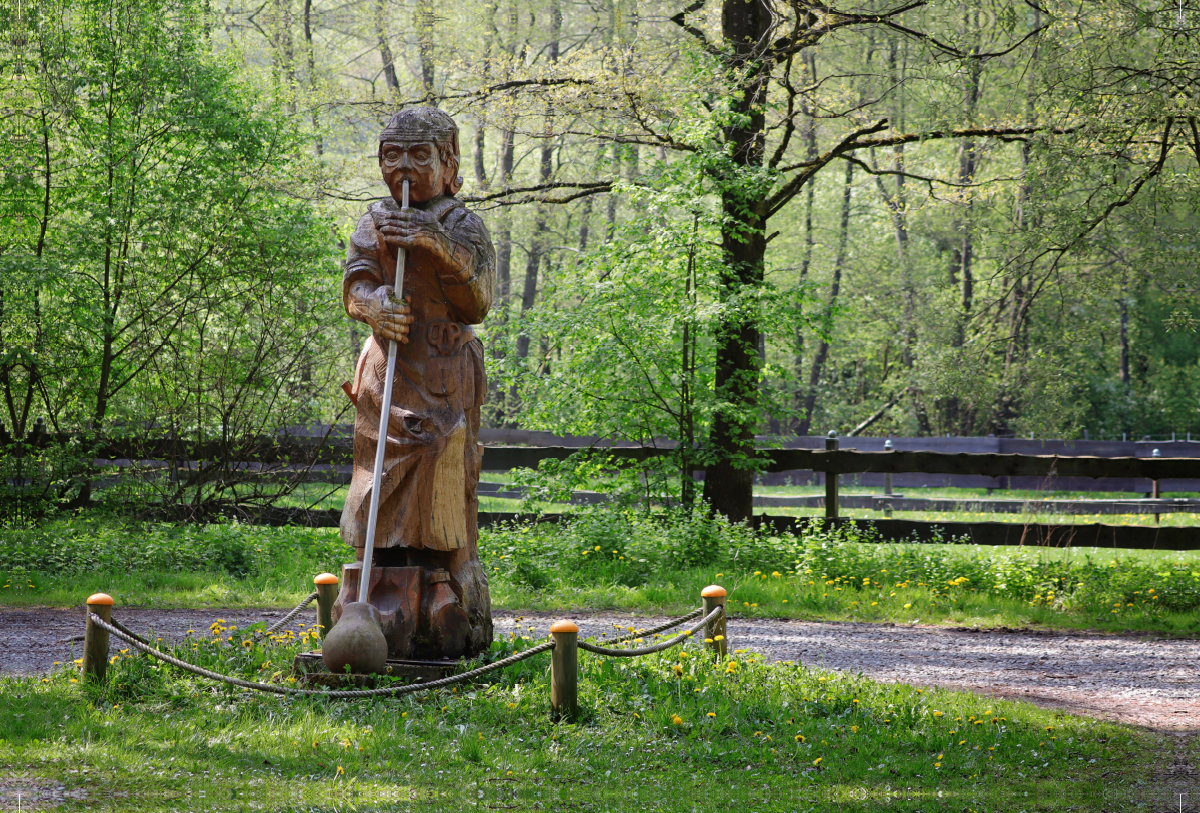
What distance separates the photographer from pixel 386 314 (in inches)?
241

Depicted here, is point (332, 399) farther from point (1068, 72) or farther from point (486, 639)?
point (1068, 72)

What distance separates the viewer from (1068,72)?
969cm

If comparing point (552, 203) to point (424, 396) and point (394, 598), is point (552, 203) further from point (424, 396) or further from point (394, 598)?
point (394, 598)

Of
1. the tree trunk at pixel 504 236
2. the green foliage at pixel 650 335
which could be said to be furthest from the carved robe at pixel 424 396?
the tree trunk at pixel 504 236

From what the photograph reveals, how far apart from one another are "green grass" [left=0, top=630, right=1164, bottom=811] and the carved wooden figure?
0.50 meters

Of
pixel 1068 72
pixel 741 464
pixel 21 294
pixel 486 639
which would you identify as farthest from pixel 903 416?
pixel 486 639

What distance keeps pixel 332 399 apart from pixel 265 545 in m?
2.90

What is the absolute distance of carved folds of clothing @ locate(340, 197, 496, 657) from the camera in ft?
20.3

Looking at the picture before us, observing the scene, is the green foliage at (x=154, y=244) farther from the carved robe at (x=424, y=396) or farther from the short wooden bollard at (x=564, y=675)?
the short wooden bollard at (x=564, y=675)

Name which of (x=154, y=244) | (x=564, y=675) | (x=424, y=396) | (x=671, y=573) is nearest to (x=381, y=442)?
(x=424, y=396)

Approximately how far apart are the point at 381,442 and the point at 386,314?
30.2 inches

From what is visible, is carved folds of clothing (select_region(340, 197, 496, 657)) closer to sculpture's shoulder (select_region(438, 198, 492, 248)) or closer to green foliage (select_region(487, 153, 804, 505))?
sculpture's shoulder (select_region(438, 198, 492, 248))

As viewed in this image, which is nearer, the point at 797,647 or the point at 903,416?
the point at 797,647

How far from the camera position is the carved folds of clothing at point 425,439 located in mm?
6195
